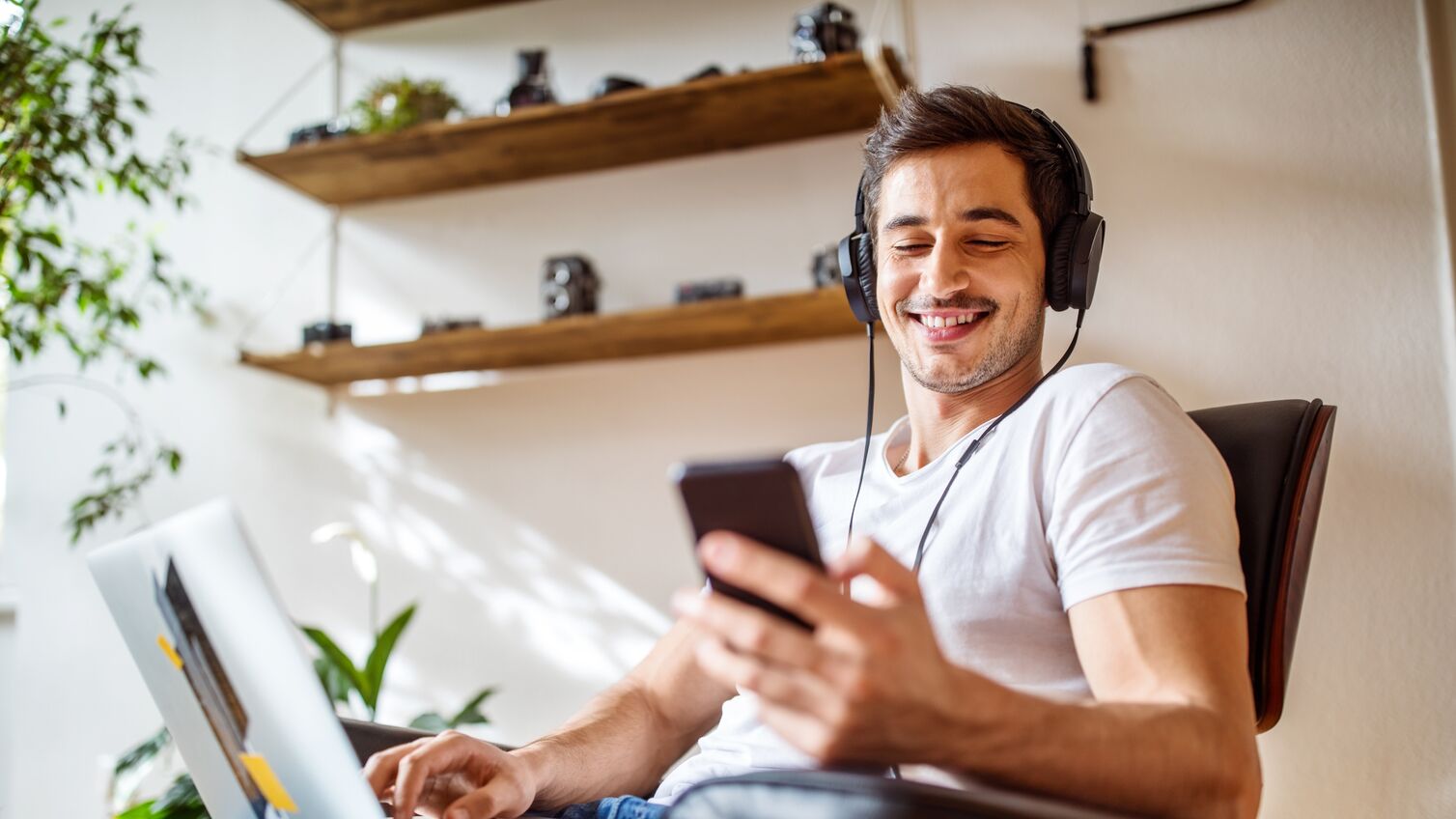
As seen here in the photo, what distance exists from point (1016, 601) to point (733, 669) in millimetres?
423

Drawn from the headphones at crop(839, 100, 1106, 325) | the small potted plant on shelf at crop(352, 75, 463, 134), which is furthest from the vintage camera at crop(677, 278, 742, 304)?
the headphones at crop(839, 100, 1106, 325)

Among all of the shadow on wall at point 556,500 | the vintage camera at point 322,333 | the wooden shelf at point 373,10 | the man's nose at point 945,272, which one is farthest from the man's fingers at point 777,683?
the wooden shelf at point 373,10

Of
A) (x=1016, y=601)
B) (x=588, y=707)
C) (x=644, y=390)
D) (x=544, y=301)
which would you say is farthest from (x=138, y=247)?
(x=1016, y=601)

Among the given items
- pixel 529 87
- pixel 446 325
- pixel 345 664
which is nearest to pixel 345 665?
pixel 345 664

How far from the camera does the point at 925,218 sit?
46.5 inches

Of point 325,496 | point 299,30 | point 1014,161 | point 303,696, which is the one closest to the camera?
point 303,696

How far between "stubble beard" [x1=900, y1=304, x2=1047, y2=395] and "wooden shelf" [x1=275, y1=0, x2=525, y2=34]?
1852mm

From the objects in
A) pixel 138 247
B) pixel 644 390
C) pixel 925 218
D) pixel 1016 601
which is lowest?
pixel 1016 601

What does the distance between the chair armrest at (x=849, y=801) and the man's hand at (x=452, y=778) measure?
51cm

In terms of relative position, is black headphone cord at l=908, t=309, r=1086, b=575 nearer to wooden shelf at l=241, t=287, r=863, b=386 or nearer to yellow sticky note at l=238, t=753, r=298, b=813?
yellow sticky note at l=238, t=753, r=298, b=813

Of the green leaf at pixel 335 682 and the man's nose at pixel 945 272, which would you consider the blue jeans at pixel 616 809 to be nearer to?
the man's nose at pixel 945 272

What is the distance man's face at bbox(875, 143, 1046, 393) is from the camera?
1.16m

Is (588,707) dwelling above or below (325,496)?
below

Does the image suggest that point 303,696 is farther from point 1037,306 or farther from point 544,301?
point 544,301
